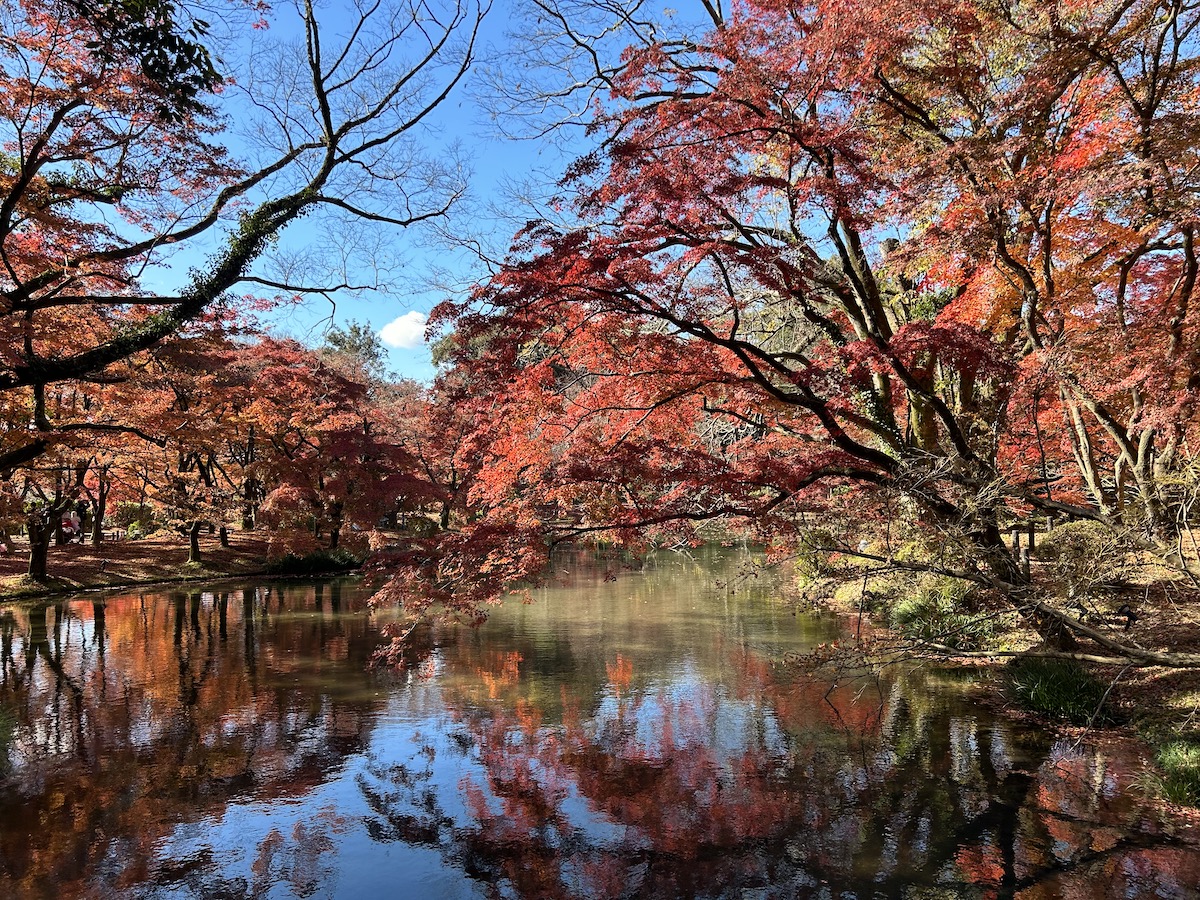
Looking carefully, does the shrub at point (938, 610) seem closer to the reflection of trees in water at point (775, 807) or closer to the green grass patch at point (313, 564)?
the reflection of trees in water at point (775, 807)

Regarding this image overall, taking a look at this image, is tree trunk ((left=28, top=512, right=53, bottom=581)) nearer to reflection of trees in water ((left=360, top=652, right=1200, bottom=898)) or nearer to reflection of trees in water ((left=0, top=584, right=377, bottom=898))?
reflection of trees in water ((left=0, top=584, right=377, bottom=898))

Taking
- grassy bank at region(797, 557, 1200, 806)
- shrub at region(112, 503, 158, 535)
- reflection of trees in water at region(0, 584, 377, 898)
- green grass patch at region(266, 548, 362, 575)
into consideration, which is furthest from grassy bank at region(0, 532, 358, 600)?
grassy bank at region(797, 557, 1200, 806)

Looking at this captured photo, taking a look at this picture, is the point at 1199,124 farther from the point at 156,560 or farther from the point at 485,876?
the point at 156,560

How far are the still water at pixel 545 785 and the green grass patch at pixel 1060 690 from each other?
42 centimetres

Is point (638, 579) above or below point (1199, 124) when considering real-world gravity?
below

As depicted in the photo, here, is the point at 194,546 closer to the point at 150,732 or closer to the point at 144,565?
the point at 144,565

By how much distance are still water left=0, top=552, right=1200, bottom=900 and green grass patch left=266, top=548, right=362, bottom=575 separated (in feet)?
28.9

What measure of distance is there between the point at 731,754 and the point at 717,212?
507 centimetres

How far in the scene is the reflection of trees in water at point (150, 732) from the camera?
186 inches

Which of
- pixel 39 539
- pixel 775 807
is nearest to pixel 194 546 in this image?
pixel 39 539

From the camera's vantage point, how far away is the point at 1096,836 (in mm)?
4648

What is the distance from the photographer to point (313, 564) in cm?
1952

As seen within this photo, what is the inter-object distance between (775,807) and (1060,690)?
3.68m

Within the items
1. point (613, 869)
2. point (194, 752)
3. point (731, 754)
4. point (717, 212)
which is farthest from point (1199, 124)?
point (194, 752)
